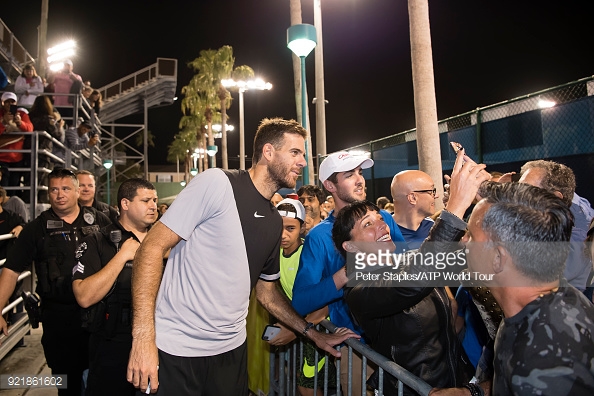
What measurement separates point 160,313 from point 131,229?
5.13 feet

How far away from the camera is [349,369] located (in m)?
2.75

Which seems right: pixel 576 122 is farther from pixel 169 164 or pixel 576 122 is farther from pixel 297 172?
pixel 169 164

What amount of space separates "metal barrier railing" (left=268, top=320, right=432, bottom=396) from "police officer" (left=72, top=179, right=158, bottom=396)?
1.35 metres

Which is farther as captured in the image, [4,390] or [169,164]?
[169,164]

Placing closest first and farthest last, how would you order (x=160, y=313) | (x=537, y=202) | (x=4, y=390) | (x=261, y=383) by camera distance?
(x=537, y=202) → (x=160, y=313) → (x=261, y=383) → (x=4, y=390)

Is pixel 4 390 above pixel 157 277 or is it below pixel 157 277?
below

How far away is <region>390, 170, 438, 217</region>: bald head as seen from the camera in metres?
4.49

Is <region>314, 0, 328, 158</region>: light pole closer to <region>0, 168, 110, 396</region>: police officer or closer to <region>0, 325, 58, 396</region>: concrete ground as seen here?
<region>0, 325, 58, 396</region>: concrete ground

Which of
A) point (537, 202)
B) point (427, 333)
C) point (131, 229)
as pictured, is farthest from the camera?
point (131, 229)

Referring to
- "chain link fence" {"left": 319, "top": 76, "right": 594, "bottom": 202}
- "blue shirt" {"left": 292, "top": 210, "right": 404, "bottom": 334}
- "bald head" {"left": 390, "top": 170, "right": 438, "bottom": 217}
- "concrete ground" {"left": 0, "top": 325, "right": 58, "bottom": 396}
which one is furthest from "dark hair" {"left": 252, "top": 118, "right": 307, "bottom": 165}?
"chain link fence" {"left": 319, "top": 76, "right": 594, "bottom": 202}

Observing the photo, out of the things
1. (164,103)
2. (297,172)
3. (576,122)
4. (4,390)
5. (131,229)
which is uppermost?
(164,103)

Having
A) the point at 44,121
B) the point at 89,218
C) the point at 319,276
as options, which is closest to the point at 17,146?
the point at 44,121

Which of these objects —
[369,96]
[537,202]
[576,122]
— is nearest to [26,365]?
[537,202]

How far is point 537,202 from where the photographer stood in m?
1.70
